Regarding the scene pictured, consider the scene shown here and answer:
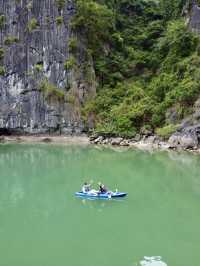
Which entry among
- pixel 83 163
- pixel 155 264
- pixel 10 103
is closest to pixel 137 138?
pixel 83 163

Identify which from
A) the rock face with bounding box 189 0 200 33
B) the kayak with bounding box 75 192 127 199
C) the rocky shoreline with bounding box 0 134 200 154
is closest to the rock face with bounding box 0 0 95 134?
the rocky shoreline with bounding box 0 134 200 154

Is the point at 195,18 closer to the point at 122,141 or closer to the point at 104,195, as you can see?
the point at 122,141

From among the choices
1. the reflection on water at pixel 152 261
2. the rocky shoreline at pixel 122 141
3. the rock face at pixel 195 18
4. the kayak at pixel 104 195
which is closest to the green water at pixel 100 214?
the reflection on water at pixel 152 261

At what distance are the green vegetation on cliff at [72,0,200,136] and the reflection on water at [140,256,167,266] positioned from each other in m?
25.5

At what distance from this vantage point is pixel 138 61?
151ft

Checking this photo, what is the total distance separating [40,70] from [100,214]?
93.7 ft

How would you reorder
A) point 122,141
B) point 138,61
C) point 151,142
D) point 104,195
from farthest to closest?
point 138,61 → point 122,141 → point 151,142 → point 104,195

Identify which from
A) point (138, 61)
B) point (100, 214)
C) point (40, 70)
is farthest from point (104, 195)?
point (138, 61)

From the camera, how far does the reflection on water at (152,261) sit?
39.1 feet

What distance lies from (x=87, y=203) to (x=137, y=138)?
782 inches

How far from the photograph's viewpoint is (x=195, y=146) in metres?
33.3

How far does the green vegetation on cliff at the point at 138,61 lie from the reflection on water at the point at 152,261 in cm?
2549

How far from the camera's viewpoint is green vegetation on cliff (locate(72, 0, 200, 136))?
3847 centimetres

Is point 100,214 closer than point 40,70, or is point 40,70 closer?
point 100,214
